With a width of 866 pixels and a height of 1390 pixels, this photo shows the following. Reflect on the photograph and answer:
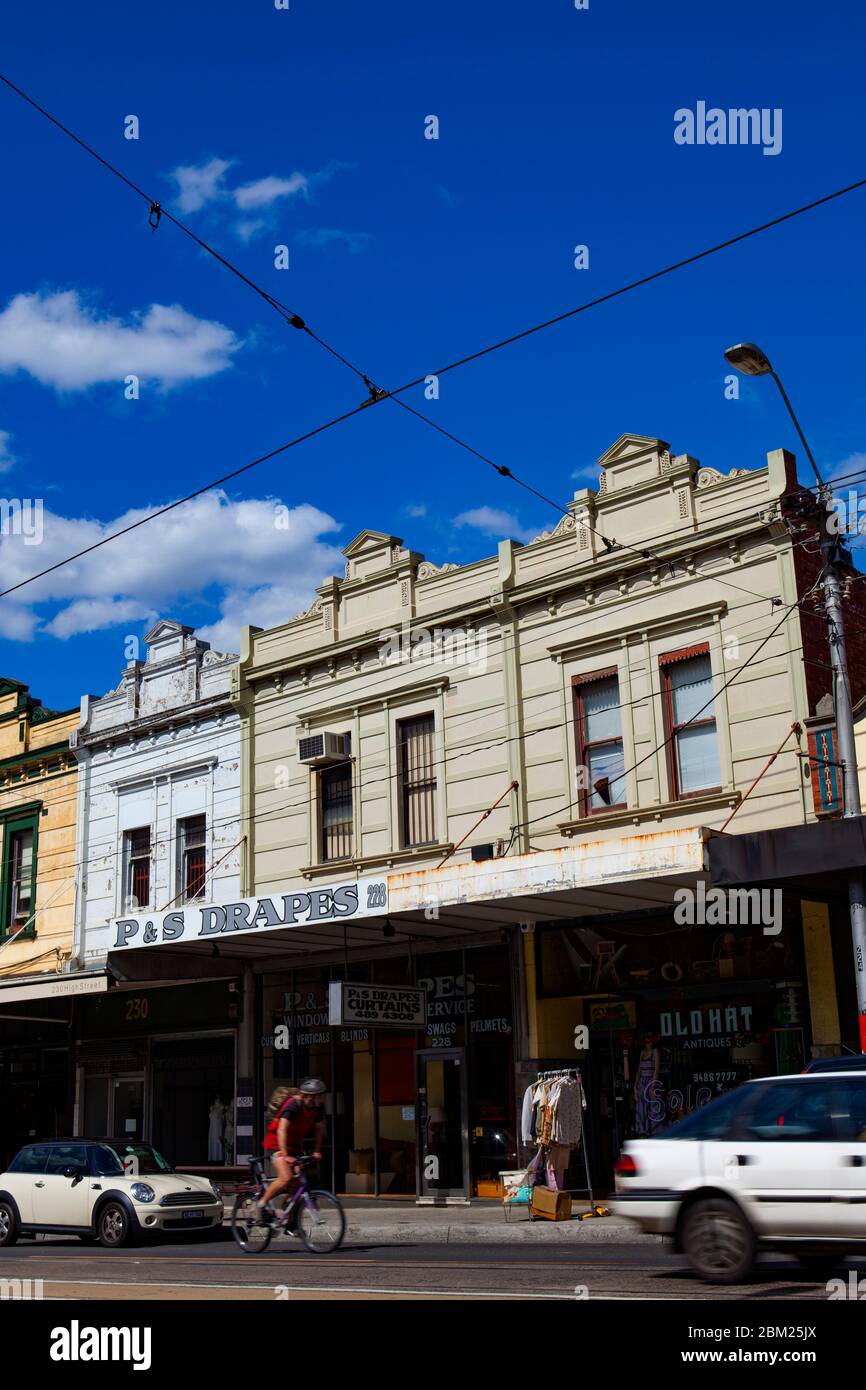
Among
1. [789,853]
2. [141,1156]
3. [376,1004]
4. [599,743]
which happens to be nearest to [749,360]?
[789,853]

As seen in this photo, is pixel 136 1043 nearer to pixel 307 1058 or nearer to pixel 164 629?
pixel 307 1058

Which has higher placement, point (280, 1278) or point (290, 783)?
point (290, 783)

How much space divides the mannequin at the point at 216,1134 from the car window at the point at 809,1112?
56.4 feet

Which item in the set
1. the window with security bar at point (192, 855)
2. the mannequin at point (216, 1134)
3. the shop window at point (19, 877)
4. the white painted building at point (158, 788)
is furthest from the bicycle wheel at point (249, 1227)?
the shop window at point (19, 877)

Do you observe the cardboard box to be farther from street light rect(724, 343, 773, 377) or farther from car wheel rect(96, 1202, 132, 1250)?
street light rect(724, 343, 773, 377)

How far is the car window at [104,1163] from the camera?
1833cm

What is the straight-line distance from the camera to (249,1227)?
14.3 meters

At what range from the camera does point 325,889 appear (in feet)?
70.2

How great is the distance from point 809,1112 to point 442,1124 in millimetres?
13284

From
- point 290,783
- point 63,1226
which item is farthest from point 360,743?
point 63,1226

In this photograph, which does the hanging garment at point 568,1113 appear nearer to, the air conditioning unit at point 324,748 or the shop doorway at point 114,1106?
the air conditioning unit at point 324,748

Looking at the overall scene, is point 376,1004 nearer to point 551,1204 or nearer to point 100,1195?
point 551,1204

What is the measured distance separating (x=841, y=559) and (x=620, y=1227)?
7.98 metres
